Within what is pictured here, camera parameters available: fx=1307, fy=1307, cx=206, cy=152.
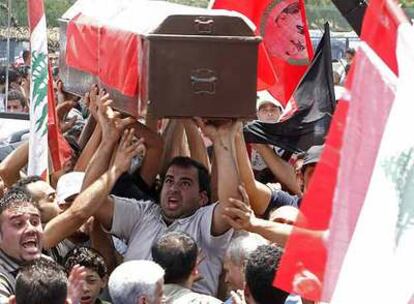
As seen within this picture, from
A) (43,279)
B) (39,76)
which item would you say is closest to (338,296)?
(43,279)

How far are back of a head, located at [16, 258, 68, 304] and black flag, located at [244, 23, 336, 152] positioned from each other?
10.00 ft

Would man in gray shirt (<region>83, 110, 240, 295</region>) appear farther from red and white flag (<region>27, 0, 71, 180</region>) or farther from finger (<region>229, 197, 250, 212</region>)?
red and white flag (<region>27, 0, 71, 180</region>)

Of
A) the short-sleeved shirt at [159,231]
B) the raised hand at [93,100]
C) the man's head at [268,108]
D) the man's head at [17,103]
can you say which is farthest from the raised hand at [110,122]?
the man's head at [17,103]

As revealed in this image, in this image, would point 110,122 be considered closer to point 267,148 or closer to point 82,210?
point 82,210

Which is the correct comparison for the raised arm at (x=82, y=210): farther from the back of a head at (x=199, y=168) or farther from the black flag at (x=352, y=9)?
the black flag at (x=352, y=9)

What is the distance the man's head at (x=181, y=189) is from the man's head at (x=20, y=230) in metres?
0.88

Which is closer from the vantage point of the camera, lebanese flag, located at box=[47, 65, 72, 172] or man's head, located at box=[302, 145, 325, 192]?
man's head, located at box=[302, 145, 325, 192]

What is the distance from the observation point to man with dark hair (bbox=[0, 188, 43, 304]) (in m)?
6.00

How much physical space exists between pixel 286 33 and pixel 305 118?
108 centimetres

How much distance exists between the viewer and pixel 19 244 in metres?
6.02

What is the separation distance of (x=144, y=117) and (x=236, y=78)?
0.50 metres

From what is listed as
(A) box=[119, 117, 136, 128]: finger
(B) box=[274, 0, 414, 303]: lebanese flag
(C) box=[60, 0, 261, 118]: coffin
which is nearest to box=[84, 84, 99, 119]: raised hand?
(A) box=[119, 117, 136, 128]: finger

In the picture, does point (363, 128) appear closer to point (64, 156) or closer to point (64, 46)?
point (64, 156)

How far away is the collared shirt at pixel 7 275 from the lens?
566 centimetres
